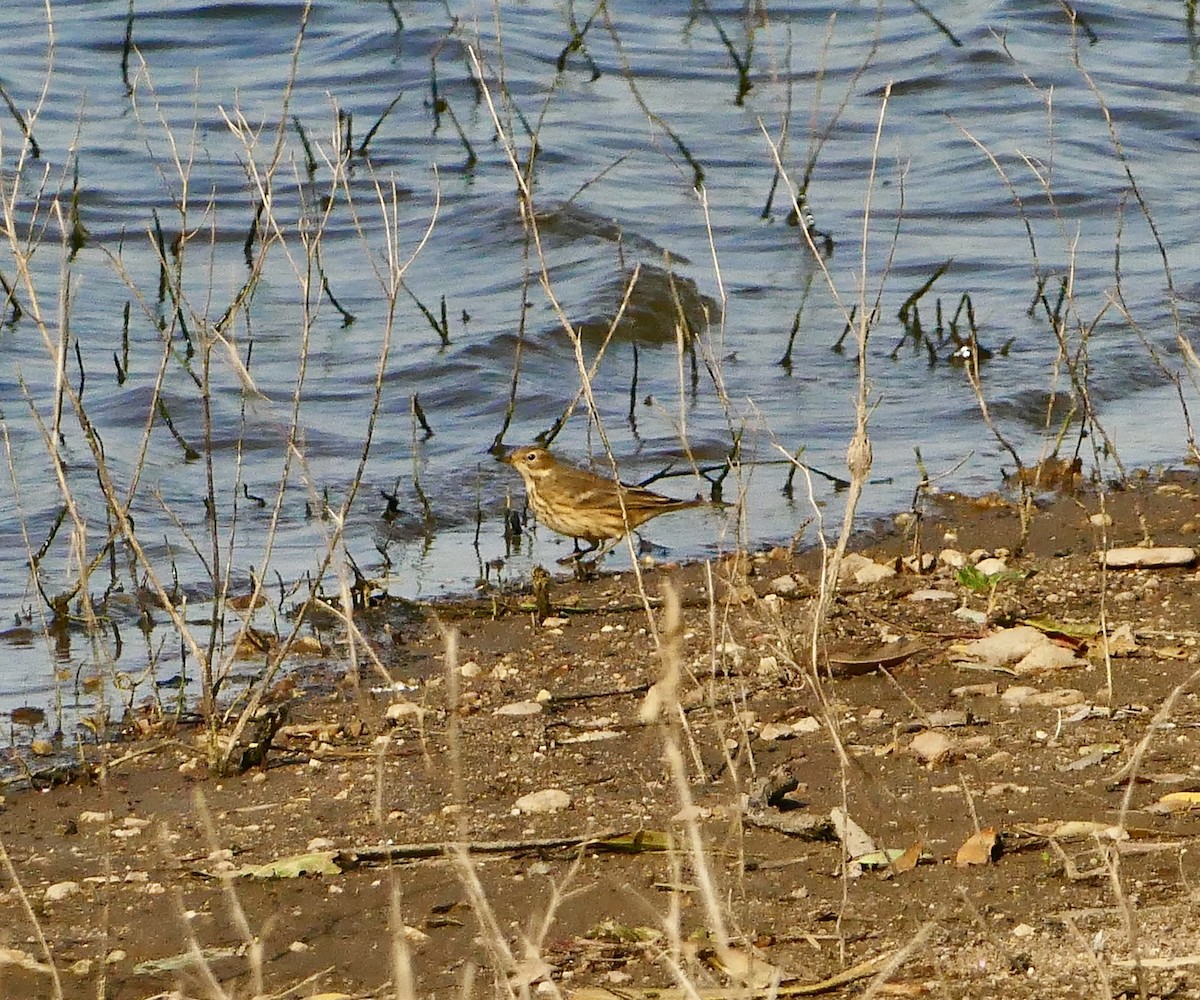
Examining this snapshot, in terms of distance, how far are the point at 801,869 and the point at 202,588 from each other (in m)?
4.16

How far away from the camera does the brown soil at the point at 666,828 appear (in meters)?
3.83

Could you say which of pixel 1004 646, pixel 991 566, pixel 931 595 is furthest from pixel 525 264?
pixel 1004 646

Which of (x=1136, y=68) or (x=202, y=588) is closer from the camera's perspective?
(x=202, y=588)

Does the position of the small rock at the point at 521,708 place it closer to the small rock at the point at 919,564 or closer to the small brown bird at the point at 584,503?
the small rock at the point at 919,564

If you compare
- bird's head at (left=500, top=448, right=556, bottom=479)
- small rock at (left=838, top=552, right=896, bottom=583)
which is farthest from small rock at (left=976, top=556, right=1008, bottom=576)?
bird's head at (left=500, top=448, right=556, bottom=479)

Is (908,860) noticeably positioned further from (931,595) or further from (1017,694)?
(931,595)

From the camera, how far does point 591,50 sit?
1855 cm

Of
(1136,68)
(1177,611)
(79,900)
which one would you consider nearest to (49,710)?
(79,900)

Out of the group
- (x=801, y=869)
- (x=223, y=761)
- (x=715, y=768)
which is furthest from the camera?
(x=223, y=761)

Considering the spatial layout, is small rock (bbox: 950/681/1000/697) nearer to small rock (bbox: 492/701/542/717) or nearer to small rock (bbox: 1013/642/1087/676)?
small rock (bbox: 1013/642/1087/676)

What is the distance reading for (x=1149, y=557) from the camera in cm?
673

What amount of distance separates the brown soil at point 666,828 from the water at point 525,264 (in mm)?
628

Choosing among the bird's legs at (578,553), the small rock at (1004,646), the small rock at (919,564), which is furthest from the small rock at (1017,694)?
the bird's legs at (578,553)

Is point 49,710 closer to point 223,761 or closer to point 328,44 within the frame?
point 223,761
